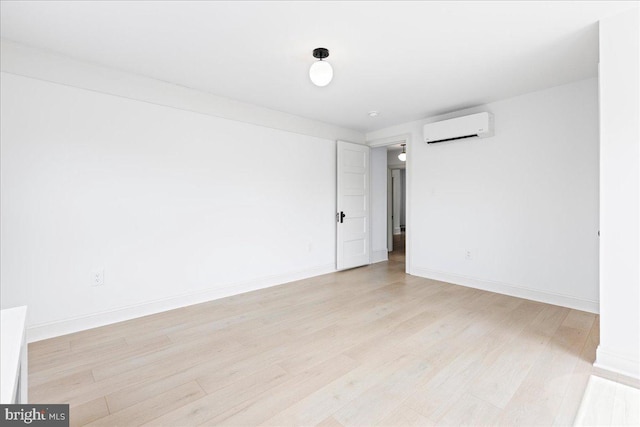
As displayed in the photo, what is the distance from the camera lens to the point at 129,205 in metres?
2.88

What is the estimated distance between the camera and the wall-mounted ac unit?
11.8ft

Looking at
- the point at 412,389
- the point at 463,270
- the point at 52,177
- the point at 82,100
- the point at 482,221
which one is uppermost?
the point at 82,100

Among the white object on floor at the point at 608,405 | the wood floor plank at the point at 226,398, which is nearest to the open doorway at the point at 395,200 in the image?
the white object on floor at the point at 608,405

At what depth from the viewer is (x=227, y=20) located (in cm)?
207

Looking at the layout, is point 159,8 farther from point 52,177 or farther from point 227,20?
point 52,177

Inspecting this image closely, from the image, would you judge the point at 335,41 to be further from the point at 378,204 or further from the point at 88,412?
the point at 378,204

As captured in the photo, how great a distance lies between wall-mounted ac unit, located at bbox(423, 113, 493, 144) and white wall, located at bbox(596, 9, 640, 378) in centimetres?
154

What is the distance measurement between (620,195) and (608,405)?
→ 1298mm

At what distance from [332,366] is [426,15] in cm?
248

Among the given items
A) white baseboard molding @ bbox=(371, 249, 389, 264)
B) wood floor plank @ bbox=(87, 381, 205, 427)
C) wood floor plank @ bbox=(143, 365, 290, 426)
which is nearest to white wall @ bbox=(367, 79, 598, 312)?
white baseboard molding @ bbox=(371, 249, 389, 264)

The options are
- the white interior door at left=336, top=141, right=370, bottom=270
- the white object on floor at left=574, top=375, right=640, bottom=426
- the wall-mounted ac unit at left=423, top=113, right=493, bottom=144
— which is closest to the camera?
the white object on floor at left=574, top=375, right=640, bottom=426

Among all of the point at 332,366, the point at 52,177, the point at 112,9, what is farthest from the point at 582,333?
the point at 52,177

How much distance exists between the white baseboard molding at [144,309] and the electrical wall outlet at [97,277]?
0.28 m

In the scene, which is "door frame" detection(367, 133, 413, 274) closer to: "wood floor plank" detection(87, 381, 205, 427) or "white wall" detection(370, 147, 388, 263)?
"white wall" detection(370, 147, 388, 263)
